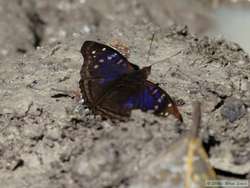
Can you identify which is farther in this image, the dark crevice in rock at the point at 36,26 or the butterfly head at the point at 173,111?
the dark crevice in rock at the point at 36,26

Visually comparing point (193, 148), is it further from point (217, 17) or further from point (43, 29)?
point (217, 17)

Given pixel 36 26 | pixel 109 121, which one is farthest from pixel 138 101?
pixel 36 26

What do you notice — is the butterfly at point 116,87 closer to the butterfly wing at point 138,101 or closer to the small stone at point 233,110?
the butterfly wing at point 138,101

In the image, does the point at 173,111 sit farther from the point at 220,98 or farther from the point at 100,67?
the point at 100,67

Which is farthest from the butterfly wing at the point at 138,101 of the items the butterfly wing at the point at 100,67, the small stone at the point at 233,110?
the small stone at the point at 233,110

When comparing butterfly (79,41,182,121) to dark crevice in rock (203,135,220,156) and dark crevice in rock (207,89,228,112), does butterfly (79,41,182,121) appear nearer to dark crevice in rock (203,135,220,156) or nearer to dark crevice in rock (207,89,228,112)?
dark crevice in rock (203,135,220,156)

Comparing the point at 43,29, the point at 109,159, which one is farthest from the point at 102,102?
the point at 43,29
